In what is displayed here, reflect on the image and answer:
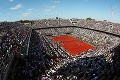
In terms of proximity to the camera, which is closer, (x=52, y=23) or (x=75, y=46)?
(x=75, y=46)

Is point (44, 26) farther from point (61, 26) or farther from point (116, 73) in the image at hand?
point (116, 73)

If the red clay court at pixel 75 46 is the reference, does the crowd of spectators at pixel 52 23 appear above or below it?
above

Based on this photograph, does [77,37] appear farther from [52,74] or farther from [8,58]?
[8,58]

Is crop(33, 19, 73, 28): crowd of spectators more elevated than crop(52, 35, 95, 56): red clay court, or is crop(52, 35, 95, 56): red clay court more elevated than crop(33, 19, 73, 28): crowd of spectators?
crop(33, 19, 73, 28): crowd of spectators

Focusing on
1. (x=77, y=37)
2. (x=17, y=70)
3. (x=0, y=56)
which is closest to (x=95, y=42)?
(x=77, y=37)

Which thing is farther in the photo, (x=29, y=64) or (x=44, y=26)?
(x=44, y=26)

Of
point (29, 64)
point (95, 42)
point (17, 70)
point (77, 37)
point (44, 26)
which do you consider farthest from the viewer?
point (44, 26)

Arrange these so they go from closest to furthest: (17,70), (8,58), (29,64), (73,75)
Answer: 1. (8,58)
2. (17,70)
3. (73,75)
4. (29,64)

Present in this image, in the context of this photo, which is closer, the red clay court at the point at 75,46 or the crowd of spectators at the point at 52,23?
the red clay court at the point at 75,46

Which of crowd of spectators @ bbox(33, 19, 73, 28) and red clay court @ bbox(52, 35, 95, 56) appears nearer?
red clay court @ bbox(52, 35, 95, 56)

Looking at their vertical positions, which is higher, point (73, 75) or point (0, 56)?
point (0, 56)

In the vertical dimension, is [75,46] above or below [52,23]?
below
